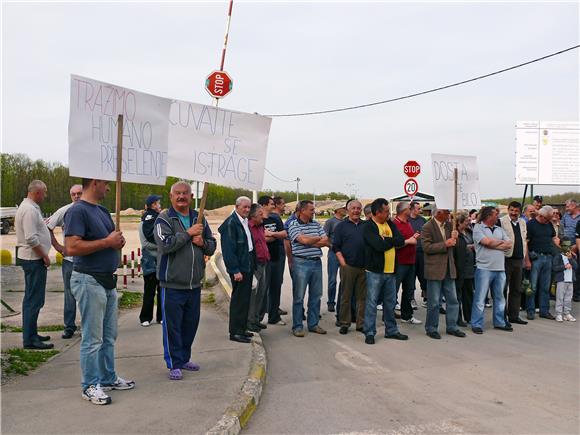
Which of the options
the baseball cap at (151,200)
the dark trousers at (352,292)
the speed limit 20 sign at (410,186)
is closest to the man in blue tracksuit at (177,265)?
the baseball cap at (151,200)

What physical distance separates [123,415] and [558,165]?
24.7m

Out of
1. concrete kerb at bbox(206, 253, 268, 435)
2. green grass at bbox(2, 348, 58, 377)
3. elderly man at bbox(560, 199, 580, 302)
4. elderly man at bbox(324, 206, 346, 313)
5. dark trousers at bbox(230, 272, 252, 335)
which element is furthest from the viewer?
elderly man at bbox(560, 199, 580, 302)

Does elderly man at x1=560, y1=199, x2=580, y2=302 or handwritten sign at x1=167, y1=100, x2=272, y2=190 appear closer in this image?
handwritten sign at x1=167, y1=100, x2=272, y2=190

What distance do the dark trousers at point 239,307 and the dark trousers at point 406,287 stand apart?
11.0 feet

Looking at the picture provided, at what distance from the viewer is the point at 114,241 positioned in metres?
4.66

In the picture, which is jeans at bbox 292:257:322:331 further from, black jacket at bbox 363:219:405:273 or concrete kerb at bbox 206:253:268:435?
concrete kerb at bbox 206:253:268:435

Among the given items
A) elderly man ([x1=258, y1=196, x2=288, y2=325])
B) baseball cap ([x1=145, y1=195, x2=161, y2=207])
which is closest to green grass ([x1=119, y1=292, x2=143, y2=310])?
baseball cap ([x1=145, y1=195, x2=161, y2=207])

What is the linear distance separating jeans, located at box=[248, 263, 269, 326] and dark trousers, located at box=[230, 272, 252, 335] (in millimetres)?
547

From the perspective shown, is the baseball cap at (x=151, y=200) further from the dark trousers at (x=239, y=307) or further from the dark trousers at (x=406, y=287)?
the dark trousers at (x=406, y=287)

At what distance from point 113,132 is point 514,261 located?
285 inches

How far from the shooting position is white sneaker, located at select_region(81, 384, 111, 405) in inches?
182

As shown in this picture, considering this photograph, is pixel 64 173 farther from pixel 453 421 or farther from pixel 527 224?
pixel 453 421

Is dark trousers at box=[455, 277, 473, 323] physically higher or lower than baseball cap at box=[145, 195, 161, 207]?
lower

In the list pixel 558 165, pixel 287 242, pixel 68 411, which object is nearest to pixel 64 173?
pixel 558 165
